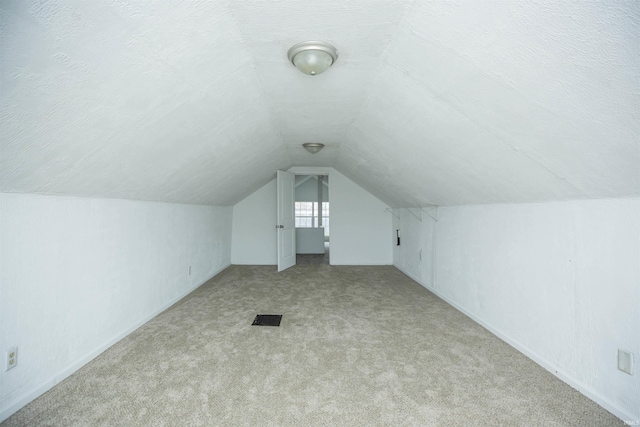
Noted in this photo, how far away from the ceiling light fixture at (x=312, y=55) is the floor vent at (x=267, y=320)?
7.89ft

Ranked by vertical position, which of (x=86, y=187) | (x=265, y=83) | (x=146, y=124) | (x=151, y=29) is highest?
(x=265, y=83)

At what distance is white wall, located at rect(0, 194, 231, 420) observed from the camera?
1651mm

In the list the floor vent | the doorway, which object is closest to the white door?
the floor vent

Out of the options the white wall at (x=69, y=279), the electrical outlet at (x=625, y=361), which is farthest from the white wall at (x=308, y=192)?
the electrical outlet at (x=625, y=361)

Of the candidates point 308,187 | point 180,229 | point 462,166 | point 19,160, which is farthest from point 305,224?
point 19,160

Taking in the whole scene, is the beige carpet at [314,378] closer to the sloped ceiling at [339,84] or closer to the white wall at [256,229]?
the sloped ceiling at [339,84]

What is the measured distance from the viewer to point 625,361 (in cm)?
157

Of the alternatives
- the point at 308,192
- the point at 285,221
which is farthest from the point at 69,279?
the point at 308,192

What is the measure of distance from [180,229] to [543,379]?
155 inches

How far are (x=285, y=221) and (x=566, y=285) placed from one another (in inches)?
173

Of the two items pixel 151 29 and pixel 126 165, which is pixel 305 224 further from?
pixel 151 29

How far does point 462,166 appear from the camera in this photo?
240cm

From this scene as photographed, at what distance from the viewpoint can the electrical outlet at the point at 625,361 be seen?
1543 millimetres

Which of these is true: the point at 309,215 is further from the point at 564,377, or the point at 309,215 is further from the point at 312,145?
the point at 564,377
